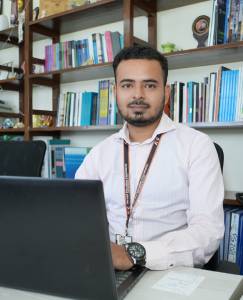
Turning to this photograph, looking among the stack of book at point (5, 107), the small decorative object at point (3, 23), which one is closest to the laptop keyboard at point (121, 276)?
the stack of book at point (5, 107)

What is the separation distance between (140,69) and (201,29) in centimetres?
97

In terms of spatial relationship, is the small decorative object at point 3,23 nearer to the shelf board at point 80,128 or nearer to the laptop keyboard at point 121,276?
the shelf board at point 80,128

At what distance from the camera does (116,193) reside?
1355mm

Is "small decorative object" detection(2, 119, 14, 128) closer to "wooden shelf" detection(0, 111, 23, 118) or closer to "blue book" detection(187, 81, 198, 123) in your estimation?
"wooden shelf" detection(0, 111, 23, 118)

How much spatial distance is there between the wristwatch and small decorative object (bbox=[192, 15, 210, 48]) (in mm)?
1583

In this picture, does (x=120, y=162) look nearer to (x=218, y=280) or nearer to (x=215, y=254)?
(x=215, y=254)

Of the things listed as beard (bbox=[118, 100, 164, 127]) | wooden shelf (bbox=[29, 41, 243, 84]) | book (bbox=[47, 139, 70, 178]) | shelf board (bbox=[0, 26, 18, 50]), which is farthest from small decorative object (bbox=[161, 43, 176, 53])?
shelf board (bbox=[0, 26, 18, 50])

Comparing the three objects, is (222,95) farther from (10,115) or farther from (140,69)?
(10,115)

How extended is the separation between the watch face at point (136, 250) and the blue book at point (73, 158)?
1.65m

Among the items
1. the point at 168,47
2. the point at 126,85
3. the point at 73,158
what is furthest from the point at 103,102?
the point at 126,85

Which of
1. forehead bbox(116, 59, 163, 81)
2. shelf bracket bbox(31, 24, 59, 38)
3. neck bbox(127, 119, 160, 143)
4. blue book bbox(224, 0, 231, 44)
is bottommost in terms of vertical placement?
neck bbox(127, 119, 160, 143)

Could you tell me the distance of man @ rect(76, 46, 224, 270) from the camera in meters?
1.06

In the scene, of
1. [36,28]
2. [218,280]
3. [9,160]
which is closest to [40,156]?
[9,160]

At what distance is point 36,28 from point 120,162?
1.85 m
